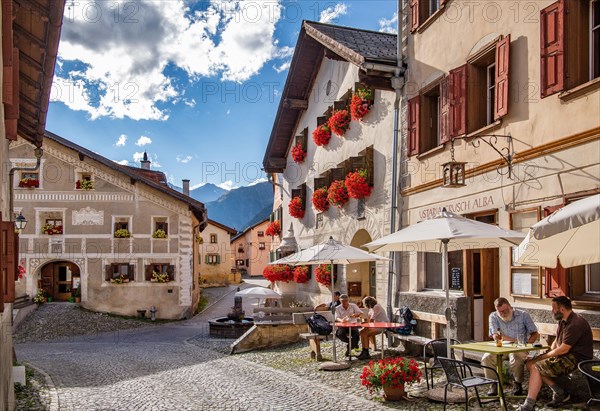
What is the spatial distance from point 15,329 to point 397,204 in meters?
17.0

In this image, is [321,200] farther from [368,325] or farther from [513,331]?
[513,331]

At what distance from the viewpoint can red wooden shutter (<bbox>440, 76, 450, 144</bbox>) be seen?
38.4 feet

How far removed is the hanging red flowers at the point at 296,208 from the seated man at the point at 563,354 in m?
15.1

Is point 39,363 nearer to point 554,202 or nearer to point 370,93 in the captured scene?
point 370,93

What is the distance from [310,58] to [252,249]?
50924mm

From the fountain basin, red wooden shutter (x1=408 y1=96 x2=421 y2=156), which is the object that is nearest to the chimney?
the fountain basin

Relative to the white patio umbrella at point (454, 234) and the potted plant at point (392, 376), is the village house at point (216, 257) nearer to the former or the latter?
the potted plant at point (392, 376)

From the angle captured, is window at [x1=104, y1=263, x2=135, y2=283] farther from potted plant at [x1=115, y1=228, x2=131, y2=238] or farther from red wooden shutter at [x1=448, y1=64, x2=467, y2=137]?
red wooden shutter at [x1=448, y1=64, x2=467, y2=137]

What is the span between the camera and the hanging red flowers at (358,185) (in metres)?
15.8

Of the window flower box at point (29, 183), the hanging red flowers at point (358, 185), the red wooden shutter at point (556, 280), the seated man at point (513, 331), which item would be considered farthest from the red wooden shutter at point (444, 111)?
the window flower box at point (29, 183)

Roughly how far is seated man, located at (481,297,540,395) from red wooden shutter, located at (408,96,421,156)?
553 cm

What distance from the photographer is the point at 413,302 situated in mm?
12984

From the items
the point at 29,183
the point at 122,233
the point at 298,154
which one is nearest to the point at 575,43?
the point at 298,154

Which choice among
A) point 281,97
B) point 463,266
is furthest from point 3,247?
point 281,97
